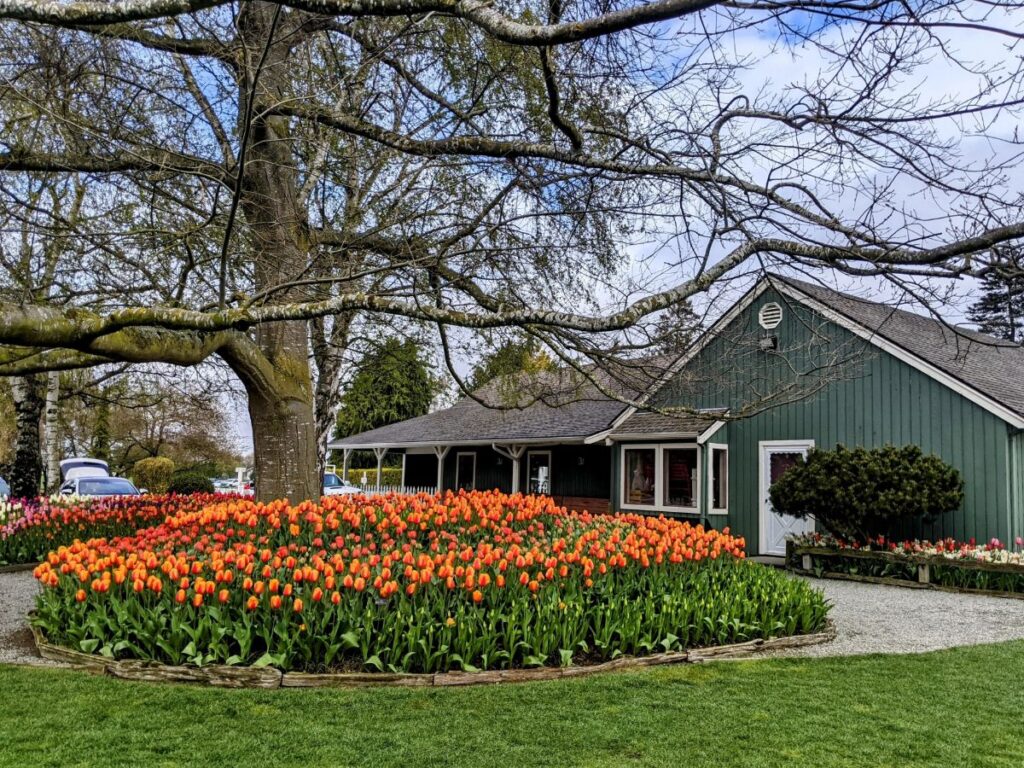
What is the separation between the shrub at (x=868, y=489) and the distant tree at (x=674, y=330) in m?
6.29

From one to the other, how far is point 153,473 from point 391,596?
25.9 metres

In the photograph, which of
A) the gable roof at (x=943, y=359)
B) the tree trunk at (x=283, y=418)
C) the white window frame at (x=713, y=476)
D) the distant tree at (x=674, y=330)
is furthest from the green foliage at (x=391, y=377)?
the white window frame at (x=713, y=476)

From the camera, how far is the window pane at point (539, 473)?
20.8 meters

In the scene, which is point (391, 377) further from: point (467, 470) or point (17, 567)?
point (467, 470)

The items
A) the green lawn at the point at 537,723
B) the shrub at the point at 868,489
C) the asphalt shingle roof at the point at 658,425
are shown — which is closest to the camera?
the green lawn at the point at 537,723

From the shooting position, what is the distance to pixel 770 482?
51.3 feet

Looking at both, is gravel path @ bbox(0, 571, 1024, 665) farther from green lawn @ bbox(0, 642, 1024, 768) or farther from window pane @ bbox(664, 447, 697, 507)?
window pane @ bbox(664, 447, 697, 507)

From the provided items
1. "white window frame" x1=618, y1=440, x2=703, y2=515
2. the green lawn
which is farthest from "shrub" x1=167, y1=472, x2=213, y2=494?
the green lawn

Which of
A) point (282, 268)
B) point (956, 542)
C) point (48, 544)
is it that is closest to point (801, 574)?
point (956, 542)

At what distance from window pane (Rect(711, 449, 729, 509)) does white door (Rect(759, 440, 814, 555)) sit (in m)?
0.84

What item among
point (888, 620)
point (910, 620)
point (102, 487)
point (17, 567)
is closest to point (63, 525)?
point (17, 567)

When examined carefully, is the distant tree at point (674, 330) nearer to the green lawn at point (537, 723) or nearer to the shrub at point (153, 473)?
the green lawn at point (537, 723)

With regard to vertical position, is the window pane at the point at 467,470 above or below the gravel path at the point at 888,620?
above

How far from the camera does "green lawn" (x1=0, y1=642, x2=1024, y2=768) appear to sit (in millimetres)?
4301
